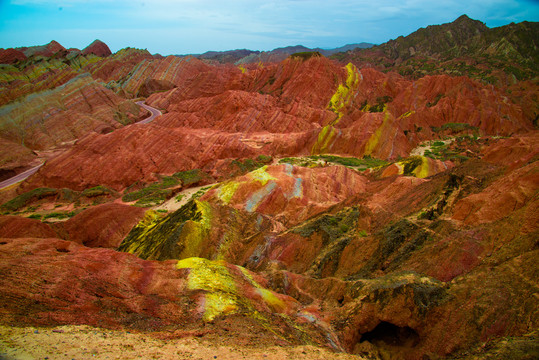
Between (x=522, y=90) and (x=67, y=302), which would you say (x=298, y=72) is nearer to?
(x=522, y=90)

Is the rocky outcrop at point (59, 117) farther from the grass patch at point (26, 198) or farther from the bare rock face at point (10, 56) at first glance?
the bare rock face at point (10, 56)

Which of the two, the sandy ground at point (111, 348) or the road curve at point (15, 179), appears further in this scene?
the road curve at point (15, 179)

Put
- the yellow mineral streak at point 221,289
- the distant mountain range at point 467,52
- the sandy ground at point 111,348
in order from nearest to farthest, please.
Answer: the sandy ground at point 111,348, the yellow mineral streak at point 221,289, the distant mountain range at point 467,52

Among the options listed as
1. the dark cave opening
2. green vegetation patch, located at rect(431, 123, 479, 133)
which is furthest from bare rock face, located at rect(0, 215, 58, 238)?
green vegetation patch, located at rect(431, 123, 479, 133)

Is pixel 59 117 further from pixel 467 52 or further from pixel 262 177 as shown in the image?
pixel 467 52

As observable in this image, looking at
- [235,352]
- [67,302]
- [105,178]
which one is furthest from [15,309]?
[105,178]

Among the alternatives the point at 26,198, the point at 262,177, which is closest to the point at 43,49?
the point at 26,198

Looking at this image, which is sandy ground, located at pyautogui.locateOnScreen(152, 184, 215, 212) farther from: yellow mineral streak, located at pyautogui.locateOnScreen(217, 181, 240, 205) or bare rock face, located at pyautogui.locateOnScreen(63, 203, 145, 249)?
yellow mineral streak, located at pyautogui.locateOnScreen(217, 181, 240, 205)

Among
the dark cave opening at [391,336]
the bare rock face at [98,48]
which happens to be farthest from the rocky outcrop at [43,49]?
the dark cave opening at [391,336]
